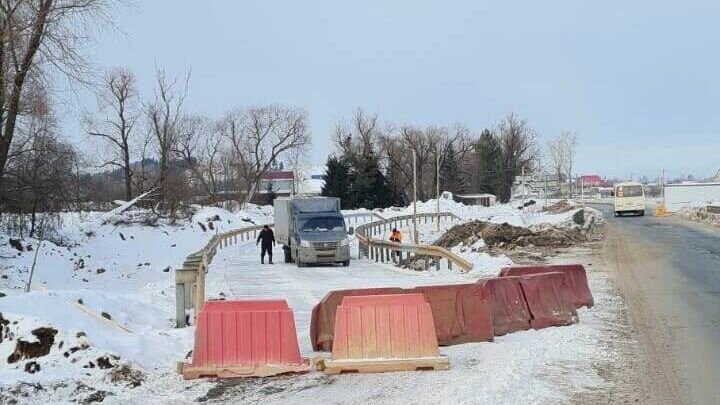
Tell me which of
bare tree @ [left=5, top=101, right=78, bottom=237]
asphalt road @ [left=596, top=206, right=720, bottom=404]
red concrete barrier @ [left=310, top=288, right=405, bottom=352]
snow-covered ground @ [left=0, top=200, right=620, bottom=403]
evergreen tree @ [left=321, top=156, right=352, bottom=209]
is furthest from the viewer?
evergreen tree @ [left=321, top=156, right=352, bottom=209]

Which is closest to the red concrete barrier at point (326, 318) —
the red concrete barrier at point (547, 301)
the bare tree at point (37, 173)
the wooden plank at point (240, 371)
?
the wooden plank at point (240, 371)

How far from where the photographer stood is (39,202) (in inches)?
1321

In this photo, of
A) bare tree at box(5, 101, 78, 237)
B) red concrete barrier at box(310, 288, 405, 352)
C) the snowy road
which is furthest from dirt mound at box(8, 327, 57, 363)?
bare tree at box(5, 101, 78, 237)

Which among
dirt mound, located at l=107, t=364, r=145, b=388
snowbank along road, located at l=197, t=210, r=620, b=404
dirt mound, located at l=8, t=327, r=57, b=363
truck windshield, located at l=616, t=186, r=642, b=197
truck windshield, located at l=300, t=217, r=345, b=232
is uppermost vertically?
truck windshield, located at l=616, t=186, r=642, b=197

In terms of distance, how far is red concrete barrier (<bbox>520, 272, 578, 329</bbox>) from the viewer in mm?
12844

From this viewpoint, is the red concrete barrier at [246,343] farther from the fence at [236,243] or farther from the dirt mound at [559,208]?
the dirt mound at [559,208]

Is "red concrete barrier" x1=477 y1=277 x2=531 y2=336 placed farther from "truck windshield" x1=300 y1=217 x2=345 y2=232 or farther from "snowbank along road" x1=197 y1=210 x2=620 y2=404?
"truck windshield" x1=300 y1=217 x2=345 y2=232

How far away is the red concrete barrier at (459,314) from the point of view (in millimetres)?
11320

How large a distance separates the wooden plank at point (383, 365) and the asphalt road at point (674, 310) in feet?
7.96

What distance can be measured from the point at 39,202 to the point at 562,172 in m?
101

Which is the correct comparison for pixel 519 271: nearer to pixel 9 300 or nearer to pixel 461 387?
pixel 461 387

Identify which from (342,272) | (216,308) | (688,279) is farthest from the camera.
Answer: (342,272)

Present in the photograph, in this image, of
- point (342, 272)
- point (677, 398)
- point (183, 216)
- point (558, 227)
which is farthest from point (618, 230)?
point (677, 398)

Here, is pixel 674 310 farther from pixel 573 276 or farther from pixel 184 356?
pixel 184 356
